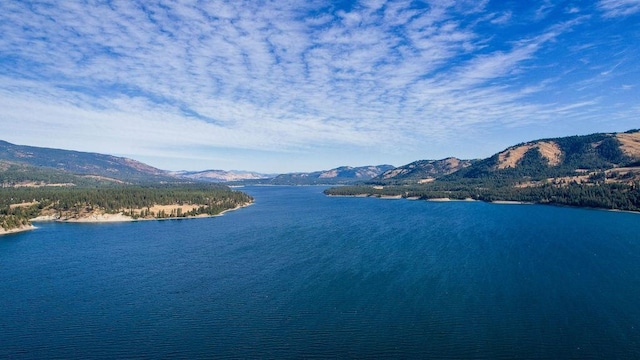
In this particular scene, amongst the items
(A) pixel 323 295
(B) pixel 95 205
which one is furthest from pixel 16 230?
(A) pixel 323 295

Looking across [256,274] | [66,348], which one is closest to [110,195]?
[256,274]

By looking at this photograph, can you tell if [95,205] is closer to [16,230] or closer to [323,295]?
[16,230]

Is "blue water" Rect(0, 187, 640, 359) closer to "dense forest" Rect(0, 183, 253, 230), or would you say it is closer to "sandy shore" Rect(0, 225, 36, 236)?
"sandy shore" Rect(0, 225, 36, 236)

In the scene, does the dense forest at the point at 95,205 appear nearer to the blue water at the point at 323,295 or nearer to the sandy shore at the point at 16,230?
the sandy shore at the point at 16,230

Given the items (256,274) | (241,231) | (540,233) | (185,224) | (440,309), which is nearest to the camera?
(440,309)

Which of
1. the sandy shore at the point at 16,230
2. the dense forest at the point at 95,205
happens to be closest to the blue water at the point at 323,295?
the sandy shore at the point at 16,230

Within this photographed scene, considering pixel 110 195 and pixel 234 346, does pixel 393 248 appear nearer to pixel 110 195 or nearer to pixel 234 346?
pixel 234 346

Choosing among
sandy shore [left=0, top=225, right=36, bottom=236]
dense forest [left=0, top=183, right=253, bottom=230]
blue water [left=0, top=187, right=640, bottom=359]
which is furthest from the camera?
dense forest [left=0, top=183, right=253, bottom=230]

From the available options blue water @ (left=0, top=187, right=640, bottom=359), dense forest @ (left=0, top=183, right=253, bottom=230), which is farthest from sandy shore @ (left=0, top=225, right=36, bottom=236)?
blue water @ (left=0, top=187, right=640, bottom=359)

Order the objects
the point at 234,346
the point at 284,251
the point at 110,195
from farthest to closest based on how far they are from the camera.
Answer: the point at 110,195, the point at 284,251, the point at 234,346
